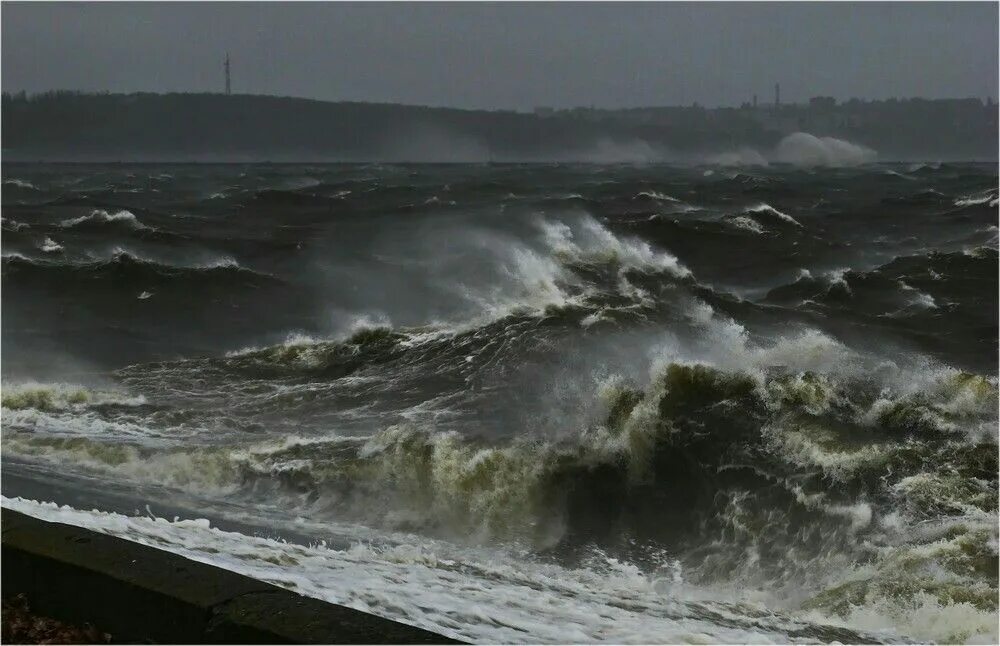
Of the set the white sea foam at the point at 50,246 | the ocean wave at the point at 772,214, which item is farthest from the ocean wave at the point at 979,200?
the white sea foam at the point at 50,246

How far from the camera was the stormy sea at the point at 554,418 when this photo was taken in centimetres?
440

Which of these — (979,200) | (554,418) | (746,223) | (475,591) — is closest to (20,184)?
(746,223)

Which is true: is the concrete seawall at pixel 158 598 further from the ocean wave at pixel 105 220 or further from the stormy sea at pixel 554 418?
the ocean wave at pixel 105 220

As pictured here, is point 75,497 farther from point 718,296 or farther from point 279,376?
point 718,296

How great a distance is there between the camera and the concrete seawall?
8.16 ft

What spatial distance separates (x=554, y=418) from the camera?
7262 millimetres

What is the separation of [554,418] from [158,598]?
476 cm

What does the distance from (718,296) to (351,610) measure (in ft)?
33.6

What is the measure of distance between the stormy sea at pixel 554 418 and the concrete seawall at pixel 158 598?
2.57 ft

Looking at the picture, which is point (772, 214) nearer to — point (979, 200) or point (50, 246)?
point (979, 200)

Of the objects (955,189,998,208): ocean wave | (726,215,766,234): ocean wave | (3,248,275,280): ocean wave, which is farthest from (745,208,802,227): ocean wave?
(3,248,275,280): ocean wave

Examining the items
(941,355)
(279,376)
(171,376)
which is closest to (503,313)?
(279,376)

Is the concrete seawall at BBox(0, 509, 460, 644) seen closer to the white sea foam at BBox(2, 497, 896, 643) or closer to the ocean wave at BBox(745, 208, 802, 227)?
the white sea foam at BBox(2, 497, 896, 643)

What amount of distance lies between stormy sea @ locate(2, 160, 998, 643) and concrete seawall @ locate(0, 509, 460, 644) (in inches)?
30.8
